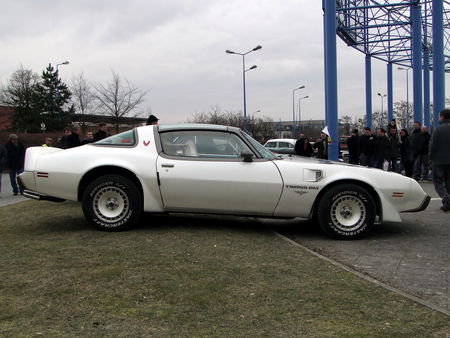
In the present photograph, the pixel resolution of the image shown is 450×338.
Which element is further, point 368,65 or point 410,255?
point 368,65

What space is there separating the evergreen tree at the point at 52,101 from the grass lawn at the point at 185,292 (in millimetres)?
50680

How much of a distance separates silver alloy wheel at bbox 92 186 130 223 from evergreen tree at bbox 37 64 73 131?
49631 millimetres

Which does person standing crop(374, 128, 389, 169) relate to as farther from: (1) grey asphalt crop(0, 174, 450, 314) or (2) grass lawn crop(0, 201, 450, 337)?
(2) grass lawn crop(0, 201, 450, 337)

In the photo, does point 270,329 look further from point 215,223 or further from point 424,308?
point 215,223

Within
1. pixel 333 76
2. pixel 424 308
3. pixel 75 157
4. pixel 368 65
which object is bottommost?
pixel 424 308

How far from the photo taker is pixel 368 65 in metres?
29.3

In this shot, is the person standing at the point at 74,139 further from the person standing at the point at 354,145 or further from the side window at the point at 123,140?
the person standing at the point at 354,145

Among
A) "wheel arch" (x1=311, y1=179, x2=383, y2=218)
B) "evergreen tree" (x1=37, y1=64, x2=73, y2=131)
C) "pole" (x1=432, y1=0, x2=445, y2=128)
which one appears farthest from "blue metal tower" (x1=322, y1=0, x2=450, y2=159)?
"evergreen tree" (x1=37, y1=64, x2=73, y2=131)

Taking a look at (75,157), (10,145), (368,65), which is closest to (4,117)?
(368,65)

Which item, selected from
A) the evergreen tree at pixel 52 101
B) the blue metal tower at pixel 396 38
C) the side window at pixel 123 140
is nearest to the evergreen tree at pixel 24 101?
the evergreen tree at pixel 52 101

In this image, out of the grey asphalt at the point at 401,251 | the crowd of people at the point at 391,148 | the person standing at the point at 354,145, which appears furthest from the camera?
the person standing at the point at 354,145

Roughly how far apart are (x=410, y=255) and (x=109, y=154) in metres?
3.73

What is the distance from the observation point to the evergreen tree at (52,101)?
52844 mm

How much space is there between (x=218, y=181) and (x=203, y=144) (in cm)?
57
